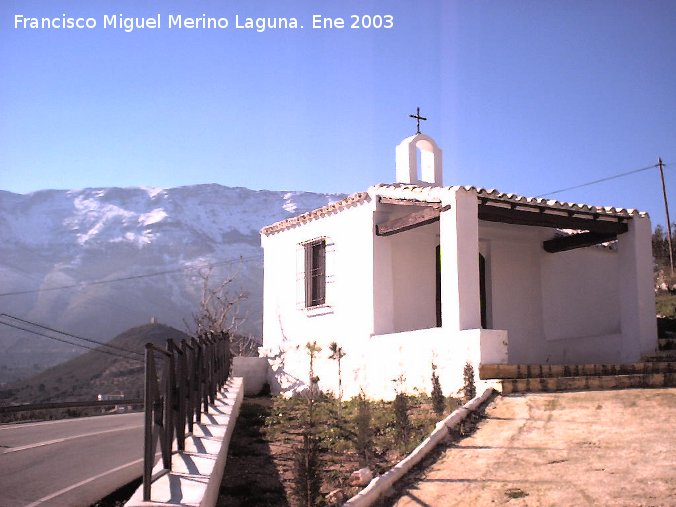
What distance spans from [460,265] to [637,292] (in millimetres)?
3614

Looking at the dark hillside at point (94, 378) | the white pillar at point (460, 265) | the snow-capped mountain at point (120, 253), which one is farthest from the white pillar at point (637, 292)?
the snow-capped mountain at point (120, 253)

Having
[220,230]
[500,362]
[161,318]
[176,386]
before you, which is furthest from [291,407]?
[220,230]

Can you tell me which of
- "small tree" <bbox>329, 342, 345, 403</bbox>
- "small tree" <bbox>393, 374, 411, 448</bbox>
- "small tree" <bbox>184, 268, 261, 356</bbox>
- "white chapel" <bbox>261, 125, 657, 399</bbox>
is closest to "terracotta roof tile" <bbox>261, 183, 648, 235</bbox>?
"white chapel" <bbox>261, 125, 657, 399</bbox>

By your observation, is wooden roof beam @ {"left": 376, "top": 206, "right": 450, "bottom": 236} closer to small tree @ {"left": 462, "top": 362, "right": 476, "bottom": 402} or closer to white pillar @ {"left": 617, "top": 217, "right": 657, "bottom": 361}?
small tree @ {"left": 462, "top": 362, "right": 476, "bottom": 402}

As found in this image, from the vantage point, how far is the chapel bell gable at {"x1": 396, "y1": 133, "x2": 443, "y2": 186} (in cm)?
1561

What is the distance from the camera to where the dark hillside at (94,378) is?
1444 inches

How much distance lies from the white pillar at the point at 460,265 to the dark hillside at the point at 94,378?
25849 millimetres

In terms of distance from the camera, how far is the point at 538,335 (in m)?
14.6

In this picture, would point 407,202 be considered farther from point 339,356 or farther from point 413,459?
point 413,459

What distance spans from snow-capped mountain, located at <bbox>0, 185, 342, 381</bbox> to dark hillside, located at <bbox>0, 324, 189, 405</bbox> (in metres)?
13.9

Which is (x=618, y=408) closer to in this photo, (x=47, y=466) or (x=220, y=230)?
(x=47, y=466)

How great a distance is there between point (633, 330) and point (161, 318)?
189ft

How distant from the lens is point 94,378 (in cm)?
3878

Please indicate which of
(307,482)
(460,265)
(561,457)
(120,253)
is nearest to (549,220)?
(460,265)
